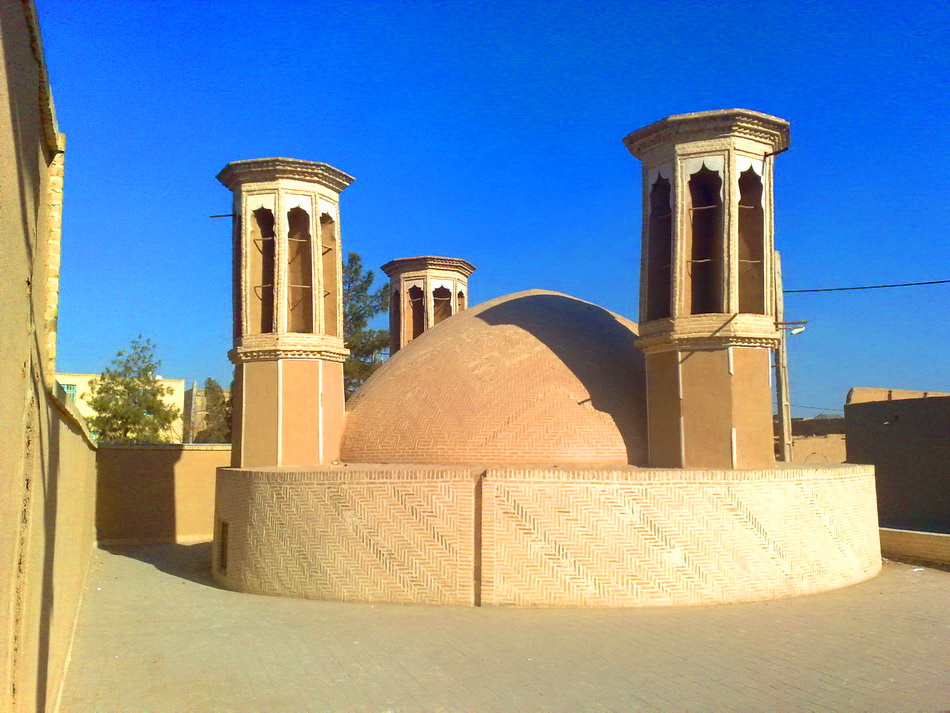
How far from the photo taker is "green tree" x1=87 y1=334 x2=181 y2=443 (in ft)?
86.0

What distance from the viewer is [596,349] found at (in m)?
13.7

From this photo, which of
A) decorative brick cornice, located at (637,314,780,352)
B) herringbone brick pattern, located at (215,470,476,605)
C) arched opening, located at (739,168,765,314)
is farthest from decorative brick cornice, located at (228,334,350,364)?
arched opening, located at (739,168,765,314)

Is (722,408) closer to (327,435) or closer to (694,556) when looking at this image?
(694,556)

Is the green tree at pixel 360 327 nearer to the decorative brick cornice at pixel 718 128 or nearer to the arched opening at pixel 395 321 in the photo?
the arched opening at pixel 395 321

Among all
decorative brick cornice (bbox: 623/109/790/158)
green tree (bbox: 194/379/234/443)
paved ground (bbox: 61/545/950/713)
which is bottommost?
paved ground (bbox: 61/545/950/713)

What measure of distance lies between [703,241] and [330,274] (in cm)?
650

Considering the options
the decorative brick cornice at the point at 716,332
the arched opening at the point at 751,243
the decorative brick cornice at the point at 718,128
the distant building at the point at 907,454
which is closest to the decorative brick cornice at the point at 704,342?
the decorative brick cornice at the point at 716,332

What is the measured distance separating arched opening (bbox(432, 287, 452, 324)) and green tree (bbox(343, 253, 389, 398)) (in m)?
8.83

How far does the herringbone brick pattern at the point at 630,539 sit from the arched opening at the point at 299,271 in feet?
18.5

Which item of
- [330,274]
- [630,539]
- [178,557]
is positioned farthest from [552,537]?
[178,557]

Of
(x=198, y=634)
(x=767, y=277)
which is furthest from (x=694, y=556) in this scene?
(x=198, y=634)

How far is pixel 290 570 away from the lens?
1097 cm

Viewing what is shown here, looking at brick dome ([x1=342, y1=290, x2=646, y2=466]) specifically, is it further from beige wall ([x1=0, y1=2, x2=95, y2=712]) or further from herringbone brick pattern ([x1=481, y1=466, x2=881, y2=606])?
beige wall ([x1=0, y1=2, x2=95, y2=712])

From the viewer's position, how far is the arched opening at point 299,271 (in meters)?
14.1
